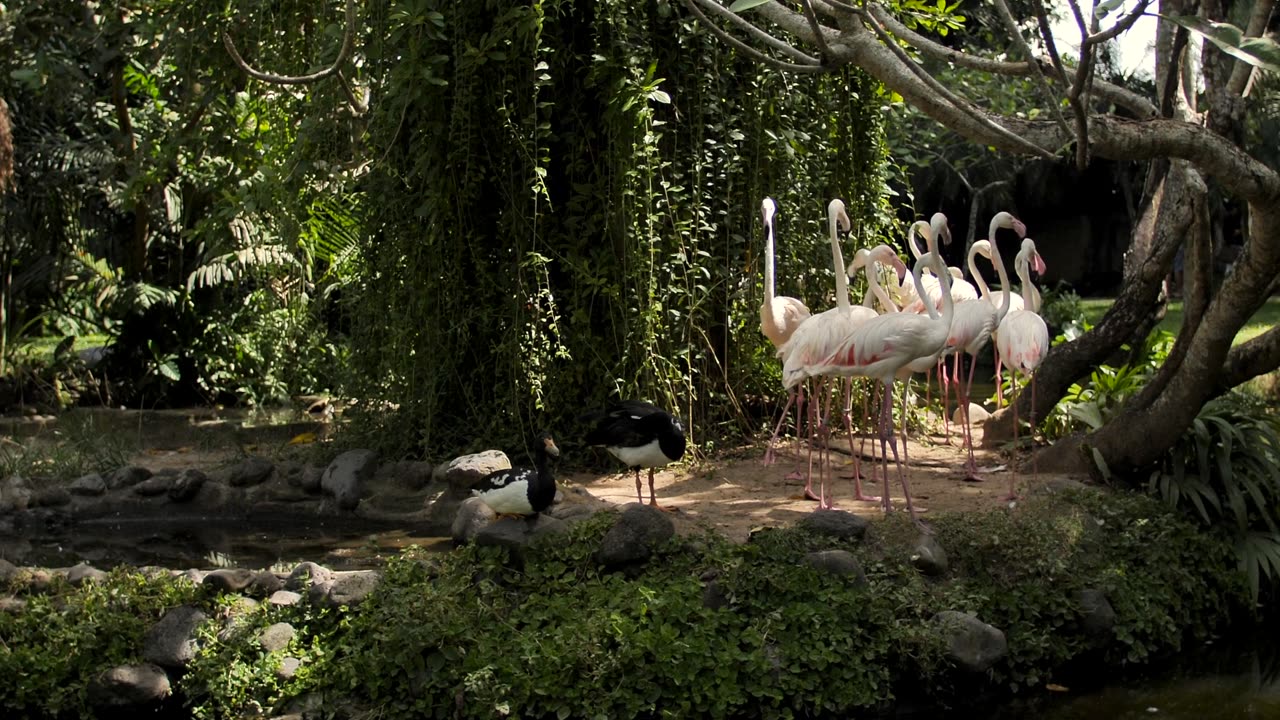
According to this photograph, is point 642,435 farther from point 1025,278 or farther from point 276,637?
Answer: point 1025,278

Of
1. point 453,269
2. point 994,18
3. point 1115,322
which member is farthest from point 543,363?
point 994,18

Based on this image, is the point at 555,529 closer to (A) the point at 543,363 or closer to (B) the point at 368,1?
(A) the point at 543,363

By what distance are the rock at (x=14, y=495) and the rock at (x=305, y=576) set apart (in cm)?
280

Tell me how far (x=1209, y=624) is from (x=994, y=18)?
11268 millimetres

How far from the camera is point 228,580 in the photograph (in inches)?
231

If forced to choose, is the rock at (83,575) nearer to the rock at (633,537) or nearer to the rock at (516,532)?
the rock at (516,532)

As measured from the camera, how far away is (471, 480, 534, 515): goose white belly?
20.6 ft

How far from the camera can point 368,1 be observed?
8195 mm

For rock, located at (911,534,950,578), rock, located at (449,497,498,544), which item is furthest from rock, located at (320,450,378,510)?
rock, located at (911,534,950,578)

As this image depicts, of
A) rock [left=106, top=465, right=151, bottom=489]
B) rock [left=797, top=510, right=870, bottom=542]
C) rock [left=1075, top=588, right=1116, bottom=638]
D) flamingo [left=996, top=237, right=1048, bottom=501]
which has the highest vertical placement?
flamingo [left=996, top=237, right=1048, bottom=501]

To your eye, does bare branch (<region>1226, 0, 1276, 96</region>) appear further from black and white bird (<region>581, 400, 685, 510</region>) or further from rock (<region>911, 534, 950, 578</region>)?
black and white bird (<region>581, 400, 685, 510</region>)

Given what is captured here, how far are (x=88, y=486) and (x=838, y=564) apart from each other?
482 cm

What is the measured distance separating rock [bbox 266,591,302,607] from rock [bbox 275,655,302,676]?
351 millimetres

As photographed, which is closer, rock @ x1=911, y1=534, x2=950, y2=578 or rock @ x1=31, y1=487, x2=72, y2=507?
rock @ x1=911, y1=534, x2=950, y2=578
